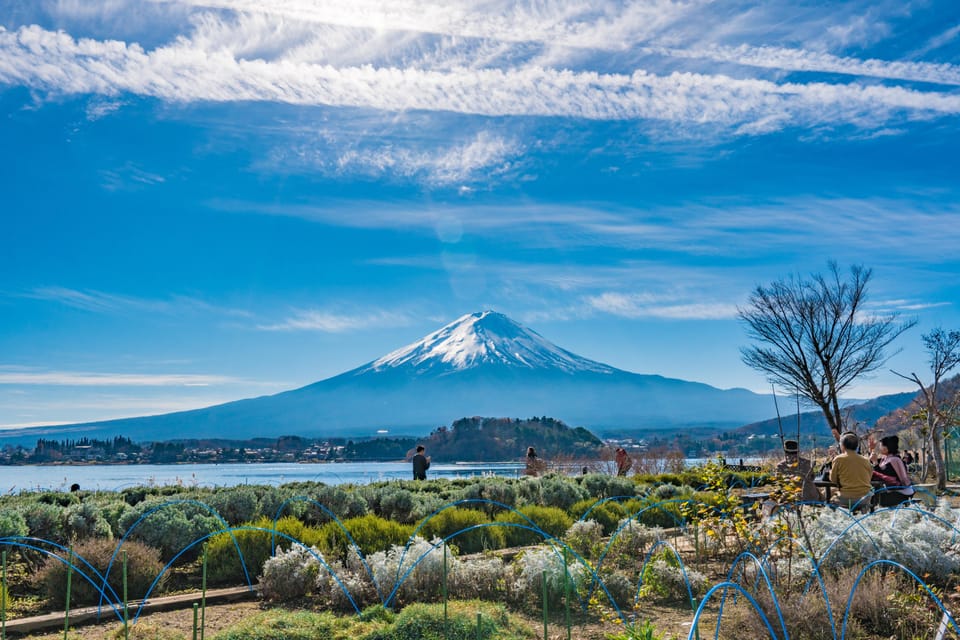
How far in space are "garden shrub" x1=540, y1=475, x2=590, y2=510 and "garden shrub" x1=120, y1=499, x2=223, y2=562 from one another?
17.8ft

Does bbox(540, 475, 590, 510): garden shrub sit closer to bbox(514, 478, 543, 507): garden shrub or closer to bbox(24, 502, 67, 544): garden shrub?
bbox(514, 478, 543, 507): garden shrub

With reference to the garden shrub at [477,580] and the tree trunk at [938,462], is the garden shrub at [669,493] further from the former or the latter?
the garden shrub at [477,580]

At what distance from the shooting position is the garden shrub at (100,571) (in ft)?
24.1

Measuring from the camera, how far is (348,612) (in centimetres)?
699

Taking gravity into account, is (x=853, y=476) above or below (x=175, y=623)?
above

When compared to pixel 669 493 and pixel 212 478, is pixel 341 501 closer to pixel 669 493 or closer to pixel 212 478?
pixel 669 493

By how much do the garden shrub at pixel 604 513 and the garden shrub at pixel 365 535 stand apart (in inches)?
117

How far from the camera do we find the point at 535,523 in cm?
1044

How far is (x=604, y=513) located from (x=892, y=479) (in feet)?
12.1

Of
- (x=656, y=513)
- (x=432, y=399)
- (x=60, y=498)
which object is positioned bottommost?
(x=656, y=513)

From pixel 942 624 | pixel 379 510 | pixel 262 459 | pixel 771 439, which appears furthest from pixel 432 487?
pixel 262 459

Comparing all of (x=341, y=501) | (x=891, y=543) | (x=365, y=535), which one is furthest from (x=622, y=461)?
(x=891, y=543)

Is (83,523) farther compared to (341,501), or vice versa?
(341,501)

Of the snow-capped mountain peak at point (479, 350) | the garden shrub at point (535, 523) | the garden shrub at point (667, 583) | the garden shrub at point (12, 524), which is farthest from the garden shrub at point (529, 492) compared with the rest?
the snow-capped mountain peak at point (479, 350)
